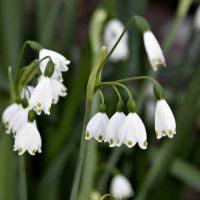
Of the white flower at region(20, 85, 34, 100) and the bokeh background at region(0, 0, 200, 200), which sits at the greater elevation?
the white flower at region(20, 85, 34, 100)

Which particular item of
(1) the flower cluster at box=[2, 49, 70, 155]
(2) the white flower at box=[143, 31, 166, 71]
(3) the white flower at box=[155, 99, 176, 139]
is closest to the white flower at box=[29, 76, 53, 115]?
(1) the flower cluster at box=[2, 49, 70, 155]

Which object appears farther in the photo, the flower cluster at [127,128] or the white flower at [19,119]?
the white flower at [19,119]

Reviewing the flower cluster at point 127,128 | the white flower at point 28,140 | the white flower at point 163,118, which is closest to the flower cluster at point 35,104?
the white flower at point 28,140

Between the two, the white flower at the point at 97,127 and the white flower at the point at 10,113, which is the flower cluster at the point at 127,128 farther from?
the white flower at the point at 10,113

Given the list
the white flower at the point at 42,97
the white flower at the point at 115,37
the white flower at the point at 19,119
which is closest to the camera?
the white flower at the point at 42,97

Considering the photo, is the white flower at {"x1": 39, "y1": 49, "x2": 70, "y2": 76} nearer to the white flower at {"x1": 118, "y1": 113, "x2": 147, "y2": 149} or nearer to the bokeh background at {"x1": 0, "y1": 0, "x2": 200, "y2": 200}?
the white flower at {"x1": 118, "y1": 113, "x2": 147, "y2": 149}

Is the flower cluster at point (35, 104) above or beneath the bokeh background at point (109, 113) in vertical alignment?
above

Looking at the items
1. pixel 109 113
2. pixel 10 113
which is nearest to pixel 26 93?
pixel 10 113
